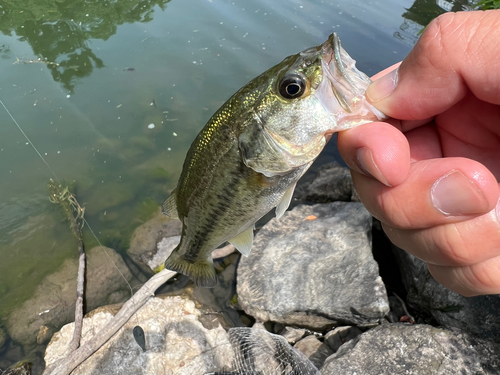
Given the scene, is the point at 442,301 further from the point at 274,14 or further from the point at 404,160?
the point at 274,14

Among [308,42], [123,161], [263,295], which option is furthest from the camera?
[308,42]

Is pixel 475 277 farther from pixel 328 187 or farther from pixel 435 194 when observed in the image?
pixel 328 187

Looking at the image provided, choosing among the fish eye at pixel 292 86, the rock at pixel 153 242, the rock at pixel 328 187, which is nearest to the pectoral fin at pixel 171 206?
the fish eye at pixel 292 86

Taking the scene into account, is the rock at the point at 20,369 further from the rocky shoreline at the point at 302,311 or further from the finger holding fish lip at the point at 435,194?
the finger holding fish lip at the point at 435,194

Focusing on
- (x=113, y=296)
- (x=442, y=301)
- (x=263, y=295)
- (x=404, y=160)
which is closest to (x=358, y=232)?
(x=442, y=301)

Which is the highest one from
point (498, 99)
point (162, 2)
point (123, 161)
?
point (498, 99)

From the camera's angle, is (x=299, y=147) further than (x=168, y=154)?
No

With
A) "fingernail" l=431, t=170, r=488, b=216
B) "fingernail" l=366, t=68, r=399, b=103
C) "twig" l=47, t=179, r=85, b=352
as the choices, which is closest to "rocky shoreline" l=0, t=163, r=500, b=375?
"twig" l=47, t=179, r=85, b=352
